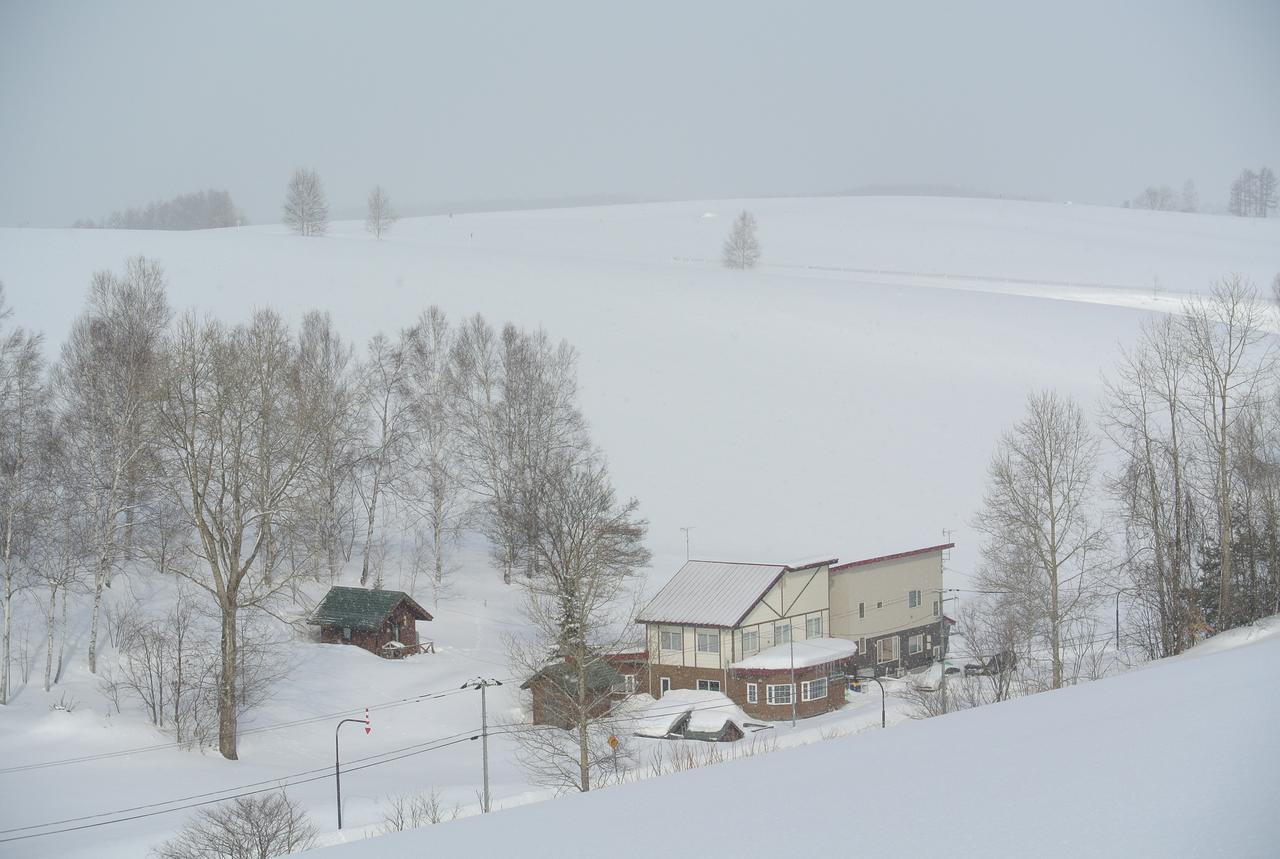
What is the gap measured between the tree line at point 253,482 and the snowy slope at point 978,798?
14820 millimetres

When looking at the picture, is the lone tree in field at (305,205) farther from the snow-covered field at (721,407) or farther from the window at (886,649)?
the window at (886,649)

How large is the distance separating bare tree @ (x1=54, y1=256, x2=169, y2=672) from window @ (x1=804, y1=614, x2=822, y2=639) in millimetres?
21037

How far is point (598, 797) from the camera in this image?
8.09m

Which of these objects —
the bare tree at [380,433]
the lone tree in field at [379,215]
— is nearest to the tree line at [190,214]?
the lone tree in field at [379,215]

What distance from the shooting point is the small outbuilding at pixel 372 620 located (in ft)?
107

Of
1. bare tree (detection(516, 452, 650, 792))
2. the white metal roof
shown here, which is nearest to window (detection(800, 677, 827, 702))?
the white metal roof

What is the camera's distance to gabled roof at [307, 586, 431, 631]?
1287 inches

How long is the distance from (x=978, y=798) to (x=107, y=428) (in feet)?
97.7

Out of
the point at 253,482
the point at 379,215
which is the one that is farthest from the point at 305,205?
the point at 253,482

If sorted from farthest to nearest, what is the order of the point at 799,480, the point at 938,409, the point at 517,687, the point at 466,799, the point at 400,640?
the point at 938,409, the point at 799,480, the point at 400,640, the point at 517,687, the point at 466,799

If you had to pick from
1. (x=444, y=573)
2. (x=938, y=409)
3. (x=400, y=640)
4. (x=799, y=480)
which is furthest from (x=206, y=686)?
(x=938, y=409)

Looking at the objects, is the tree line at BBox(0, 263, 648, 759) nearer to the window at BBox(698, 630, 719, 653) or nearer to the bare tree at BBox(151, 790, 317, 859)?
the window at BBox(698, 630, 719, 653)

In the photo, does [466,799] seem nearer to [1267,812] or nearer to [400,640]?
[400,640]

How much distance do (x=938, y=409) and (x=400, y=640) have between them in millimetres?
30595
